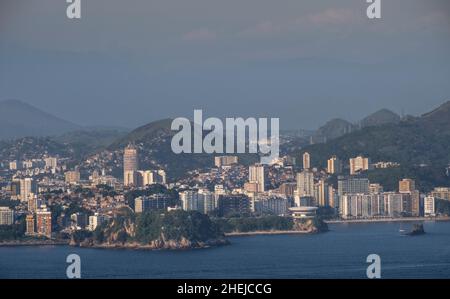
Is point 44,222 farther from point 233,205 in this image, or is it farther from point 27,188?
point 233,205

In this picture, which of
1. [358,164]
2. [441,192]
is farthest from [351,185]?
[358,164]

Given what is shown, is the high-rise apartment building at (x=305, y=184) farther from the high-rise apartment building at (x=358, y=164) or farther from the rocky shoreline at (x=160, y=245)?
the rocky shoreline at (x=160, y=245)

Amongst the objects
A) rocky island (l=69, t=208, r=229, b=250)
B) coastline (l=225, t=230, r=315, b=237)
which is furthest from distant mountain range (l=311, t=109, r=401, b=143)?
rocky island (l=69, t=208, r=229, b=250)

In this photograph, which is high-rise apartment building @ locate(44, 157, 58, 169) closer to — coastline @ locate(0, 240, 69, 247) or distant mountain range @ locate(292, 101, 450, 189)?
distant mountain range @ locate(292, 101, 450, 189)

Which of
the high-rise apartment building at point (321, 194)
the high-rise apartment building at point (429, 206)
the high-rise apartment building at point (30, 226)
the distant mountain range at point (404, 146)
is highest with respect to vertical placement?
the distant mountain range at point (404, 146)

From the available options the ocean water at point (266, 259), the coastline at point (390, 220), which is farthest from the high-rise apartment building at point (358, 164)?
the ocean water at point (266, 259)
